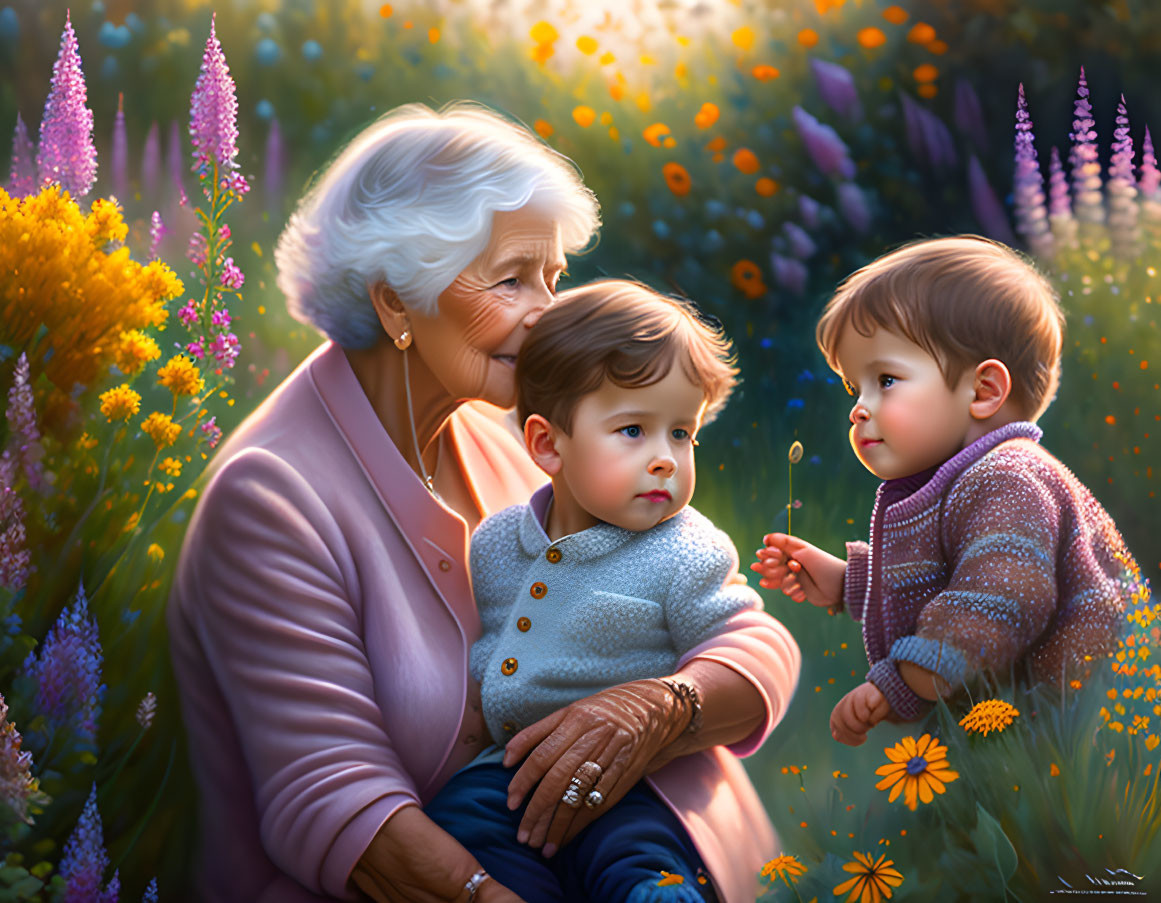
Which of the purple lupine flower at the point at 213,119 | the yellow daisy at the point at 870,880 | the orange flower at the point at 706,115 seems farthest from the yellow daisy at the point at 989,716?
the purple lupine flower at the point at 213,119

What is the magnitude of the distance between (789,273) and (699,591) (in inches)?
32.4

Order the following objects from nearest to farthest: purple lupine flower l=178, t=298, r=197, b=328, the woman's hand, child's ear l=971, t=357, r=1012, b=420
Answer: the woman's hand, child's ear l=971, t=357, r=1012, b=420, purple lupine flower l=178, t=298, r=197, b=328

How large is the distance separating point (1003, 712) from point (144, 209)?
2129 millimetres

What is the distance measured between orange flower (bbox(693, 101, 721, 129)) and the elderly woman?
34 cm

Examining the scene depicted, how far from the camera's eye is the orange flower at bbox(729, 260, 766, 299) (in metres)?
2.72

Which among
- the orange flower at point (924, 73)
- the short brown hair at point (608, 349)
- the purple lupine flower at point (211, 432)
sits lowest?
the purple lupine flower at point (211, 432)

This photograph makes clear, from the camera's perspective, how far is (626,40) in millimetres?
2709

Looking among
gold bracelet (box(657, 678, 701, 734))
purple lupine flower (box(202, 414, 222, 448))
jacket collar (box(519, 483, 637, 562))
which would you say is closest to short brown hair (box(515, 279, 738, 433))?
jacket collar (box(519, 483, 637, 562))

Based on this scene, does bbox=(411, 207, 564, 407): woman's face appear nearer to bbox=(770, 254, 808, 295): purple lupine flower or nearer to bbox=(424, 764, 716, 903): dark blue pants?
bbox=(770, 254, 808, 295): purple lupine flower

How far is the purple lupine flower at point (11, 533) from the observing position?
2.33m

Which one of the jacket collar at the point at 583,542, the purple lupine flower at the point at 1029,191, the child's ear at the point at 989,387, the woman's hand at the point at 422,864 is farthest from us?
the purple lupine flower at the point at 1029,191

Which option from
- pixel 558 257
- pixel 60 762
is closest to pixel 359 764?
pixel 60 762

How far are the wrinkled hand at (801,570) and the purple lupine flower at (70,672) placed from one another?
1.44m

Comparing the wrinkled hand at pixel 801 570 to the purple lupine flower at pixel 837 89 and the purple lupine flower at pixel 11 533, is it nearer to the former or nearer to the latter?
the purple lupine flower at pixel 837 89
